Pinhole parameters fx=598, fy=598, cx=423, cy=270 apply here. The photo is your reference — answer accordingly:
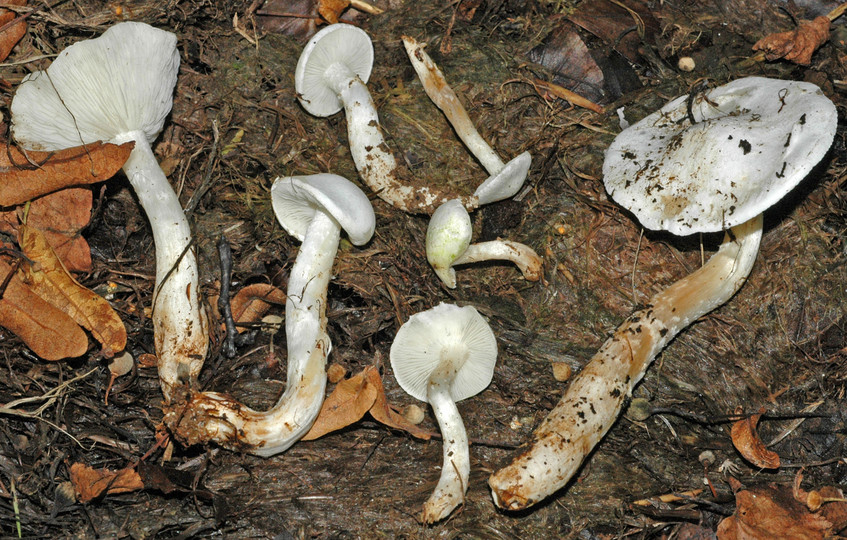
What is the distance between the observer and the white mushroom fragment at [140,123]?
120 inches

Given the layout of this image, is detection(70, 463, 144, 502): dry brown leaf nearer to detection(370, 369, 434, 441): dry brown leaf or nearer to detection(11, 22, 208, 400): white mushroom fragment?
detection(11, 22, 208, 400): white mushroom fragment

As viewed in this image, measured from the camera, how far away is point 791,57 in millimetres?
3975

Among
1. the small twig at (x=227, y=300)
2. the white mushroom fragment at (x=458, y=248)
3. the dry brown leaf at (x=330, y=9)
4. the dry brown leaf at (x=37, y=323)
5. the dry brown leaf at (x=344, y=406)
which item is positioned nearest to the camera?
the dry brown leaf at (x=37, y=323)

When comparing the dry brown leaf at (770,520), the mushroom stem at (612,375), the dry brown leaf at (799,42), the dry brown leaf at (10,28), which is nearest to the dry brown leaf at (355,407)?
the mushroom stem at (612,375)

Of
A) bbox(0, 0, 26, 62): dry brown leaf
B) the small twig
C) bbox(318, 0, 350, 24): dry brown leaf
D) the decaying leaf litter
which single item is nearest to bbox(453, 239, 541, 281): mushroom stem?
the decaying leaf litter

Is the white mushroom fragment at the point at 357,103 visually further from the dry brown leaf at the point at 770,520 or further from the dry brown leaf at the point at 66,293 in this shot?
the dry brown leaf at the point at 770,520

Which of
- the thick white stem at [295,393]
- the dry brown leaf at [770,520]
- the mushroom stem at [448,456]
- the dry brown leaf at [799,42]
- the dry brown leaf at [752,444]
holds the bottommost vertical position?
the dry brown leaf at [770,520]

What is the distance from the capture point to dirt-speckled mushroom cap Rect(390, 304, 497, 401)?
3.27m

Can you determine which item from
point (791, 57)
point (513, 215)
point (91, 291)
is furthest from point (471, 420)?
point (791, 57)

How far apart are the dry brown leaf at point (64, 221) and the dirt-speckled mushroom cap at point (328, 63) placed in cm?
146

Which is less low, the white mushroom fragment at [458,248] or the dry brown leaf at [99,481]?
the white mushroom fragment at [458,248]

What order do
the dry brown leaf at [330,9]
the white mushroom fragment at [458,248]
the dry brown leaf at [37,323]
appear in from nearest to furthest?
1. the dry brown leaf at [37,323]
2. the white mushroom fragment at [458,248]
3. the dry brown leaf at [330,9]

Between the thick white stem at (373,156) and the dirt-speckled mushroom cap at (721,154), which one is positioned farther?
the thick white stem at (373,156)

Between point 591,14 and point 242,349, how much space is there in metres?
3.20
